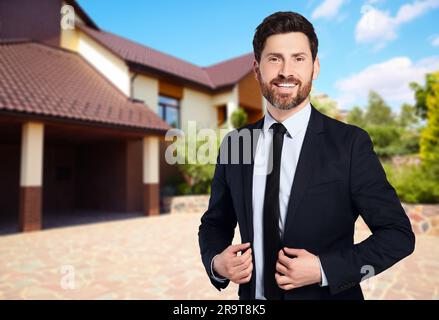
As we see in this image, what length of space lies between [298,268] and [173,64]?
1670 centimetres

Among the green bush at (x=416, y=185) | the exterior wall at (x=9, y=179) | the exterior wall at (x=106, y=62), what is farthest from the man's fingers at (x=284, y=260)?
the exterior wall at (x=9, y=179)

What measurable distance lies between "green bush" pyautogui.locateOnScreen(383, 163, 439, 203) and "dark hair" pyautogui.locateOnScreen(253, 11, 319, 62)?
7.96 metres

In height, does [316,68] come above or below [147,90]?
below

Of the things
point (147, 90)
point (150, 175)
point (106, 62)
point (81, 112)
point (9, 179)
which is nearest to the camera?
point (81, 112)

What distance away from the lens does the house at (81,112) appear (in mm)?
7891

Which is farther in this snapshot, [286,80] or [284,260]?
[286,80]

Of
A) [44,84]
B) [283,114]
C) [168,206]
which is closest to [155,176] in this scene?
[168,206]

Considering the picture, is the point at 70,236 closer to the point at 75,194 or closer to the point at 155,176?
the point at 155,176

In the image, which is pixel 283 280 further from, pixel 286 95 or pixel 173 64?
pixel 173 64

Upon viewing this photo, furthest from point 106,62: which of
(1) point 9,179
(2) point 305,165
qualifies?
(2) point 305,165

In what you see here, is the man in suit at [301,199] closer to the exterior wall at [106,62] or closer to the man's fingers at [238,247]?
the man's fingers at [238,247]

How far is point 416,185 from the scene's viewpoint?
7523 millimetres

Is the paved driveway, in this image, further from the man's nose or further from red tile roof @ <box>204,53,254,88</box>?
red tile roof @ <box>204,53,254,88</box>

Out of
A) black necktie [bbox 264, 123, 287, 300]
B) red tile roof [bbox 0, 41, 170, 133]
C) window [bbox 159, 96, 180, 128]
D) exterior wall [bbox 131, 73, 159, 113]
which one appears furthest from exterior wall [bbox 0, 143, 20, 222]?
black necktie [bbox 264, 123, 287, 300]
